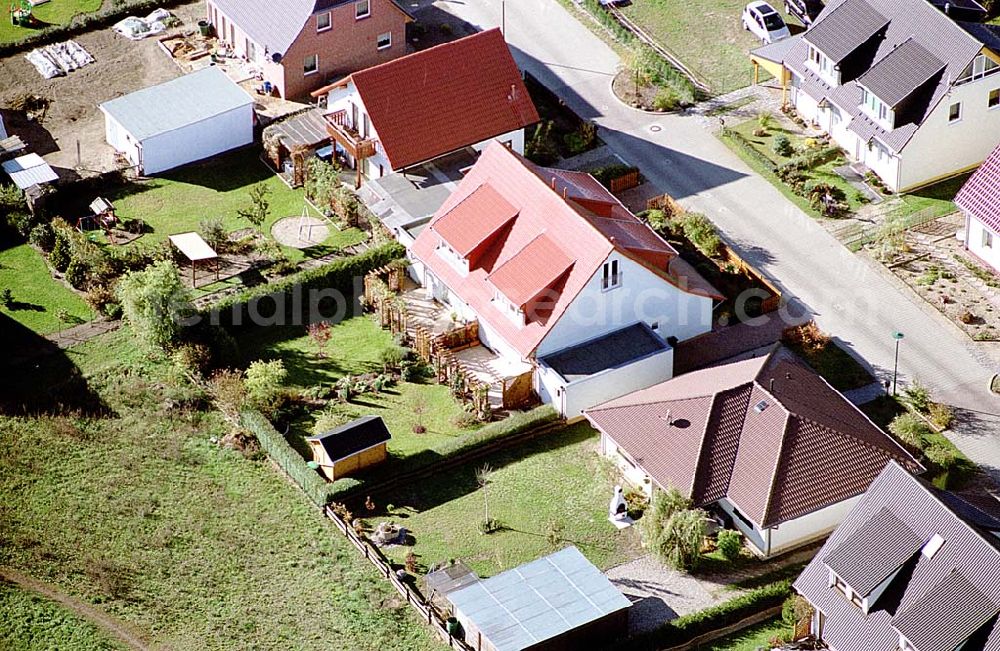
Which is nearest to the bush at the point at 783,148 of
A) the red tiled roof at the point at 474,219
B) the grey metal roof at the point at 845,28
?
the grey metal roof at the point at 845,28

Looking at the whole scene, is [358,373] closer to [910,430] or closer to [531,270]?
[531,270]

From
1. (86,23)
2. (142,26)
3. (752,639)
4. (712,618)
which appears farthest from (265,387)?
(86,23)

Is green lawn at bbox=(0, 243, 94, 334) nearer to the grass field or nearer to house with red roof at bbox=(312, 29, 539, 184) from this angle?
the grass field

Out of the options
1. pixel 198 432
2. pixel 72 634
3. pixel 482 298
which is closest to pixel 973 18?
pixel 482 298

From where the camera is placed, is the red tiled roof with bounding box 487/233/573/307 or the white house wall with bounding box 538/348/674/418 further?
the red tiled roof with bounding box 487/233/573/307

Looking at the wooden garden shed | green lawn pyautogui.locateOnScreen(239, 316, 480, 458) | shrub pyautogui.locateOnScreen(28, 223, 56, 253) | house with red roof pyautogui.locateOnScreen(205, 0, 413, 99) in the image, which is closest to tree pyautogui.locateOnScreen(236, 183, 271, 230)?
green lawn pyautogui.locateOnScreen(239, 316, 480, 458)
